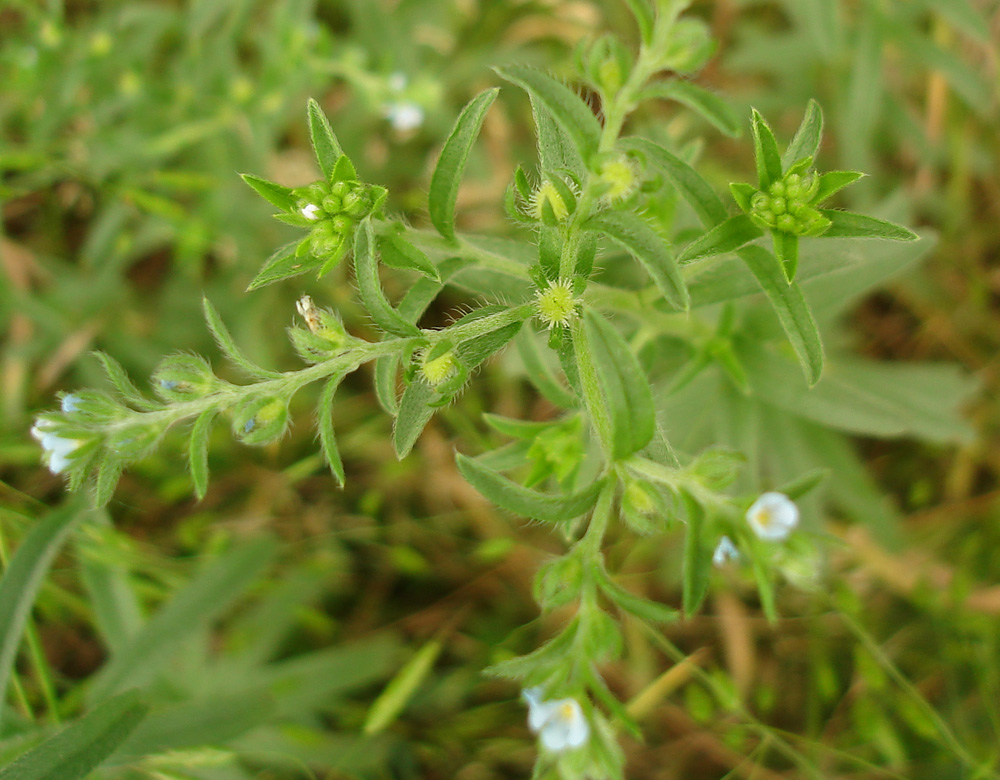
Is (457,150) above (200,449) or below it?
above

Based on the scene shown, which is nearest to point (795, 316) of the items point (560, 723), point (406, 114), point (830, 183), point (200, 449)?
point (830, 183)

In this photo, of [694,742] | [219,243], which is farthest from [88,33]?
[694,742]

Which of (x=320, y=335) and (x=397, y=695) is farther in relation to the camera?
(x=397, y=695)

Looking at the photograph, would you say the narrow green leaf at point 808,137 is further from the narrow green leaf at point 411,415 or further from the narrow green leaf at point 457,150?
the narrow green leaf at point 411,415

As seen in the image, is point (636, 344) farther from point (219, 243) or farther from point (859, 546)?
point (219, 243)

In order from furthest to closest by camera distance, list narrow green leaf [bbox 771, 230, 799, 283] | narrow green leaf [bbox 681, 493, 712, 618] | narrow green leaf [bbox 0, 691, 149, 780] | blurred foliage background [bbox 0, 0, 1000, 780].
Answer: blurred foliage background [bbox 0, 0, 1000, 780] → narrow green leaf [bbox 0, 691, 149, 780] → narrow green leaf [bbox 771, 230, 799, 283] → narrow green leaf [bbox 681, 493, 712, 618]

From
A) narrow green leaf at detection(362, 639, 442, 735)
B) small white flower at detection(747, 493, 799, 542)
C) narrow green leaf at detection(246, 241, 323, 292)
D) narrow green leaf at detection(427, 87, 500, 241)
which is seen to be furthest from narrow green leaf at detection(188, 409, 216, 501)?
narrow green leaf at detection(362, 639, 442, 735)

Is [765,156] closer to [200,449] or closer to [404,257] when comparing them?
[404,257]

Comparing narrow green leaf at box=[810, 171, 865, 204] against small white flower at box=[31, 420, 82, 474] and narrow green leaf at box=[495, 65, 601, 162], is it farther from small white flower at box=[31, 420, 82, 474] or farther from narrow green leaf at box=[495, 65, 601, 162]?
small white flower at box=[31, 420, 82, 474]
